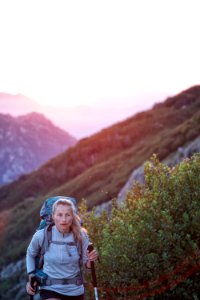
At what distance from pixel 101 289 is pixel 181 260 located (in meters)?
1.70

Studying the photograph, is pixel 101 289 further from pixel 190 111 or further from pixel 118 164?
pixel 190 111

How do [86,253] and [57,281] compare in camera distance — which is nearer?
[57,281]

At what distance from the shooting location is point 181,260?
22.7ft

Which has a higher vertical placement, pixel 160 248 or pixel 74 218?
pixel 74 218

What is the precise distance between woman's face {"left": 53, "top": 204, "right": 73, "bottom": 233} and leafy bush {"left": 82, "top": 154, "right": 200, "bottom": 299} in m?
1.53

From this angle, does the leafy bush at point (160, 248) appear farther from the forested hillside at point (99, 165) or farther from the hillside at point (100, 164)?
the hillside at point (100, 164)

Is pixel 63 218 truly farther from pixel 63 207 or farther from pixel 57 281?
pixel 57 281

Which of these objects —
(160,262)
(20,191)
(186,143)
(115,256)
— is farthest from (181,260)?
(20,191)

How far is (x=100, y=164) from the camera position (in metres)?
42.6

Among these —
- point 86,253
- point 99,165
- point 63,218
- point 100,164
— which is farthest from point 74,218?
point 100,164

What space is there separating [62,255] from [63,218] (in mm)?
436

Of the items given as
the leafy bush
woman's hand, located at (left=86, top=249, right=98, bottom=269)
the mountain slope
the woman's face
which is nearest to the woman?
the woman's face

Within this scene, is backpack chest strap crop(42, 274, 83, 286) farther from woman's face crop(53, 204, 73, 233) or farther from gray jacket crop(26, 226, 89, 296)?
woman's face crop(53, 204, 73, 233)

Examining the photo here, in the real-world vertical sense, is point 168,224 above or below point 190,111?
below
